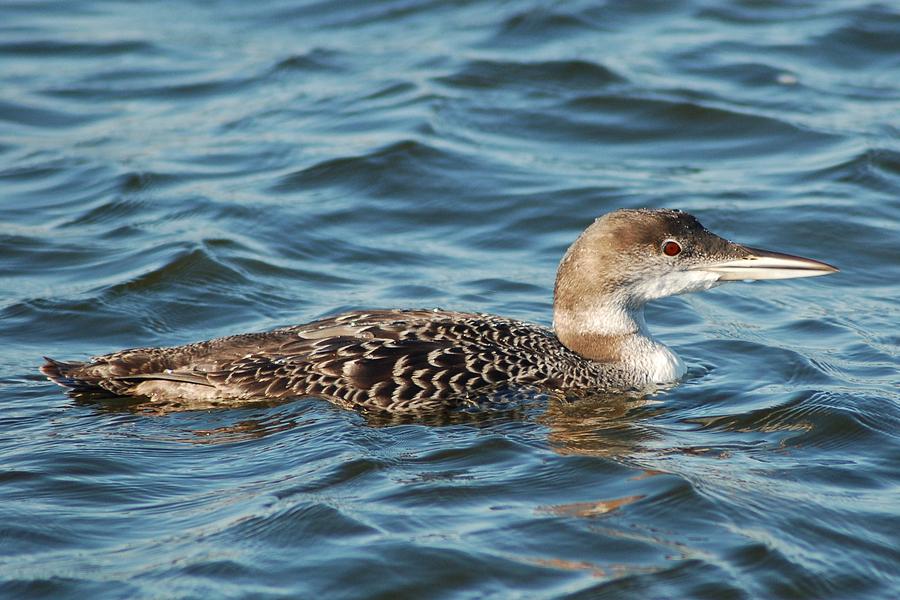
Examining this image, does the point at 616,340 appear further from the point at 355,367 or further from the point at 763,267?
the point at 355,367

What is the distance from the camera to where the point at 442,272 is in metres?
10.8

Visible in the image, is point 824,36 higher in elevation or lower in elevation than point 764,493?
higher

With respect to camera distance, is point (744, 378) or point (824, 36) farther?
point (824, 36)

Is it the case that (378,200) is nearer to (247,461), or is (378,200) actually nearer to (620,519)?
(247,461)

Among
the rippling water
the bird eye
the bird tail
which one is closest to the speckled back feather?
the bird tail

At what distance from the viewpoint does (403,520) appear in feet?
21.6

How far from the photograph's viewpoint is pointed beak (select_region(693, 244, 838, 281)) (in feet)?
27.1

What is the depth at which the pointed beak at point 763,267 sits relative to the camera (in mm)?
8266

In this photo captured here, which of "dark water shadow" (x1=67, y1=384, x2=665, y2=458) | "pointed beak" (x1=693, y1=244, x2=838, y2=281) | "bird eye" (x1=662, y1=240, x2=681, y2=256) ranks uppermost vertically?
"bird eye" (x1=662, y1=240, x2=681, y2=256)

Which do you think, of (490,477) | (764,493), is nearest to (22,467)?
(490,477)

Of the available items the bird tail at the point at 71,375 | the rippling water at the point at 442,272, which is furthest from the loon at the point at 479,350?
the rippling water at the point at 442,272

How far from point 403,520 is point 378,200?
6.19 metres

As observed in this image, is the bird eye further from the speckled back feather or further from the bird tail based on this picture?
the bird tail

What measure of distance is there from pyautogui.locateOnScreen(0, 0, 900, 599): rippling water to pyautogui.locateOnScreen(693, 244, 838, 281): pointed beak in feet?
2.33
